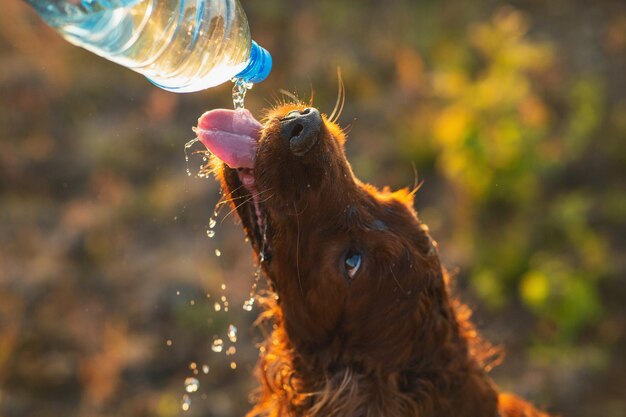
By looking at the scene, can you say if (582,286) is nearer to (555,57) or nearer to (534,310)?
(534,310)

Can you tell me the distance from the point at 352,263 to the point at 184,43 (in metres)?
1.02

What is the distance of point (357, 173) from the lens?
283 inches

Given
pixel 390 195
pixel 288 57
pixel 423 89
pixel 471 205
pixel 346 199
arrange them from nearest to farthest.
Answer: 1. pixel 346 199
2. pixel 390 195
3. pixel 471 205
4. pixel 423 89
5. pixel 288 57

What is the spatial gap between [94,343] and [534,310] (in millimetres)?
3233

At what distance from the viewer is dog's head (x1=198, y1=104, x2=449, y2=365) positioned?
9.71 feet

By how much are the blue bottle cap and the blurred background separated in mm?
1990

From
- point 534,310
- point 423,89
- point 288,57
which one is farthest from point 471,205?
point 288,57

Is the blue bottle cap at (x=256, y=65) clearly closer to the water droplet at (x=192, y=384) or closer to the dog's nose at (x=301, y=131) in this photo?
the dog's nose at (x=301, y=131)

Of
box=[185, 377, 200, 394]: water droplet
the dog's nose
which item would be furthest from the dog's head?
box=[185, 377, 200, 394]: water droplet

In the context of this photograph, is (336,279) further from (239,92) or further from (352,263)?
(239,92)

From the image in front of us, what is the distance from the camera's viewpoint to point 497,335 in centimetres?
600

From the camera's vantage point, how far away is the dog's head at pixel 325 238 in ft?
9.71

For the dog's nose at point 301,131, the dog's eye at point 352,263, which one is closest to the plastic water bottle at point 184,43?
the dog's nose at point 301,131

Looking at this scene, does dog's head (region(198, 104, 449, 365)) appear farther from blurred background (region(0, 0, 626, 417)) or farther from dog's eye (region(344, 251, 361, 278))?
blurred background (region(0, 0, 626, 417))
